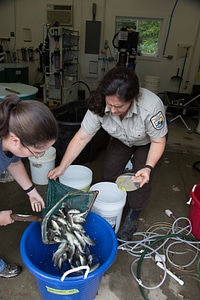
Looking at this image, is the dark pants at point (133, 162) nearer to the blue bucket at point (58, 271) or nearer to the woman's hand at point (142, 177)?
the woman's hand at point (142, 177)

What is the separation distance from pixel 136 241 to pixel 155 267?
186 mm

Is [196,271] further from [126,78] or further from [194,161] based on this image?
[194,161]

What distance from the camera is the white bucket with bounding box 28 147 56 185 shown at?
1.77 meters

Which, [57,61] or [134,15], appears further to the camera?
[134,15]

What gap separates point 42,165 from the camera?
180 centimetres

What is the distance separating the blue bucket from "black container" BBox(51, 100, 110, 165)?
110cm

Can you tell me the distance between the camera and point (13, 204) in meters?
1.66

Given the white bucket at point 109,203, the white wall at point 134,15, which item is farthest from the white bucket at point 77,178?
the white wall at point 134,15

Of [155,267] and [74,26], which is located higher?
[74,26]

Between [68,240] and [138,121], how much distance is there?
68 cm

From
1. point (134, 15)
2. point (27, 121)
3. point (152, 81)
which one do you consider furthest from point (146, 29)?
point (27, 121)

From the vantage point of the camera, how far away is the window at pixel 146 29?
428 centimetres

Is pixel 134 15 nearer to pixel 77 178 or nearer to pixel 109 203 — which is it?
pixel 77 178

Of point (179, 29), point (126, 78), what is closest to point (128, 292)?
point (126, 78)
